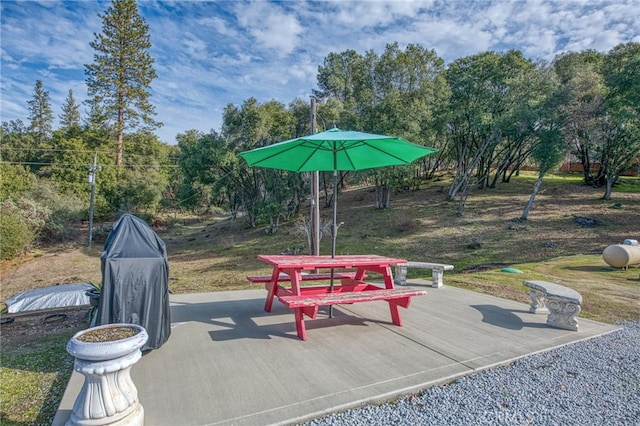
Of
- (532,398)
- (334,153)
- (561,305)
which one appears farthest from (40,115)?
(532,398)

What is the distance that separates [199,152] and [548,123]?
16597 mm

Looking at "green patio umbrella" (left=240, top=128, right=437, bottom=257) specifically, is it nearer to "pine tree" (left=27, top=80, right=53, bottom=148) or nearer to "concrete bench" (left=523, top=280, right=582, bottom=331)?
"concrete bench" (left=523, top=280, right=582, bottom=331)

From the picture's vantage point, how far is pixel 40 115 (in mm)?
35625

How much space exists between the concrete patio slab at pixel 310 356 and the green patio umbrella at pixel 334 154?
3.74 ft

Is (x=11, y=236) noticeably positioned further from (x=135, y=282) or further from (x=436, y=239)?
(x=436, y=239)

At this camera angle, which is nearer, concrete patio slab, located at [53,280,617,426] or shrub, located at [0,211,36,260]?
concrete patio slab, located at [53,280,617,426]

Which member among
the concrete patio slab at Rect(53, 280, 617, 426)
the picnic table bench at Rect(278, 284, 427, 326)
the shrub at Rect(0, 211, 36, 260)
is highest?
the picnic table bench at Rect(278, 284, 427, 326)

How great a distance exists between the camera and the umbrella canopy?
388cm

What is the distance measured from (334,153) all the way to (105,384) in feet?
10.5

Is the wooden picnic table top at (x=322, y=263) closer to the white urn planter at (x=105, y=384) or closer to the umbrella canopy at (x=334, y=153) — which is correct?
the umbrella canopy at (x=334, y=153)

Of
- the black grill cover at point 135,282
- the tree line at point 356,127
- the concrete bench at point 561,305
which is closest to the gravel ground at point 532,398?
the concrete bench at point 561,305

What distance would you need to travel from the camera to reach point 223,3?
820 cm

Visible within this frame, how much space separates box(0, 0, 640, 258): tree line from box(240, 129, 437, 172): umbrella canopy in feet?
19.8

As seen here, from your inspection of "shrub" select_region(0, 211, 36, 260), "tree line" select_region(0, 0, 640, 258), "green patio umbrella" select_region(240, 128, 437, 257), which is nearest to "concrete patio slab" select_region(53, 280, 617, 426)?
"green patio umbrella" select_region(240, 128, 437, 257)
